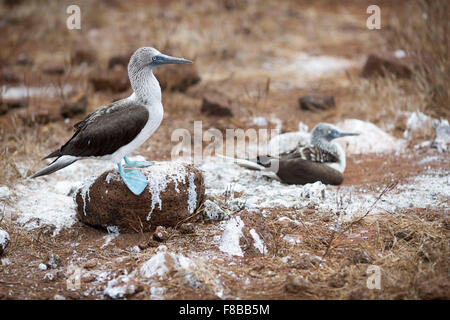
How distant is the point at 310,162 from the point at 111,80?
4.17 meters

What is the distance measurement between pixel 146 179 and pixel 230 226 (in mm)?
776

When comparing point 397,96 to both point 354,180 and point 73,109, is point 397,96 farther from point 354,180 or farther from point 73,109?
point 73,109

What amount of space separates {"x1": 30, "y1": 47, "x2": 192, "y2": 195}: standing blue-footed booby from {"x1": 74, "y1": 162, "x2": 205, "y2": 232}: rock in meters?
0.12

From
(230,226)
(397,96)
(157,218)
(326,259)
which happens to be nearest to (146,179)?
(157,218)

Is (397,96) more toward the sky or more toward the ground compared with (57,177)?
more toward the sky

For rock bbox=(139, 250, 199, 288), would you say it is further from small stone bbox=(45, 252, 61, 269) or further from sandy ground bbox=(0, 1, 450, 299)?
small stone bbox=(45, 252, 61, 269)

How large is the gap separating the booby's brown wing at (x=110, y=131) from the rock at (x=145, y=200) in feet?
0.93

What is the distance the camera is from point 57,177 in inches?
221

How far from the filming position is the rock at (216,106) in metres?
7.37

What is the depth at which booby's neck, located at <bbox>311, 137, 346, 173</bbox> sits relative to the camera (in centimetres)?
550

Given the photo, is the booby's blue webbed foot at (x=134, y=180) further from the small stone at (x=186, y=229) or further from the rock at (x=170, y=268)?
the rock at (x=170, y=268)

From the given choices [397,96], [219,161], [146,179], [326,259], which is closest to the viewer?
[326,259]

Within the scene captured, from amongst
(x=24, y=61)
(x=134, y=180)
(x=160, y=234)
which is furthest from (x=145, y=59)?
(x=24, y=61)

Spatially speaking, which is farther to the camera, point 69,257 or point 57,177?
point 57,177
